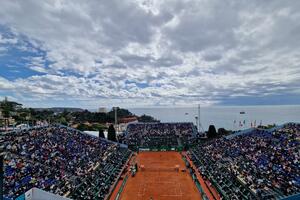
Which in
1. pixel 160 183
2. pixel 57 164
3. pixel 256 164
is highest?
pixel 256 164

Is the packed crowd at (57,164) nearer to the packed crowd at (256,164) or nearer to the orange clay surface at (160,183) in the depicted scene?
the orange clay surface at (160,183)

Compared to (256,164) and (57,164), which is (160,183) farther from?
(57,164)

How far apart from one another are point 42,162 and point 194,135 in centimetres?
3762

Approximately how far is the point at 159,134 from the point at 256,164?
30438 mm

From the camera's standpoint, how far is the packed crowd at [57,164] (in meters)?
21.1

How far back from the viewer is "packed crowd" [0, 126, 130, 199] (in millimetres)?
21109

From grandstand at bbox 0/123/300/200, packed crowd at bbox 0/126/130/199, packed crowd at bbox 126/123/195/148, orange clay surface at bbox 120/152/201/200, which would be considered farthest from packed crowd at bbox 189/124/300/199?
packed crowd at bbox 0/126/130/199

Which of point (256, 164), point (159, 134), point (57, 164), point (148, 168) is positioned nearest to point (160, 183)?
point (148, 168)

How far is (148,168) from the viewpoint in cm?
3722

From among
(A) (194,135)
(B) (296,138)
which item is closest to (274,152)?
(B) (296,138)

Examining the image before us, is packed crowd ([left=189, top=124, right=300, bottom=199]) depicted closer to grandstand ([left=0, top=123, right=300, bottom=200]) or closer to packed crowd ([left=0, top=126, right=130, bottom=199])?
grandstand ([left=0, top=123, right=300, bottom=200])

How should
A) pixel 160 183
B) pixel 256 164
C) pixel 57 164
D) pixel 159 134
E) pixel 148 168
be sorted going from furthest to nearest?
pixel 159 134 → pixel 148 168 → pixel 160 183 → pixel 256 164 → pixel 57 164

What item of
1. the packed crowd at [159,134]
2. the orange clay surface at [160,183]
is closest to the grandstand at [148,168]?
the orange clay surface at [160,183]

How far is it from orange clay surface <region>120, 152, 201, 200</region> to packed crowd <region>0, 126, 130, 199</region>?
10.4 ft
